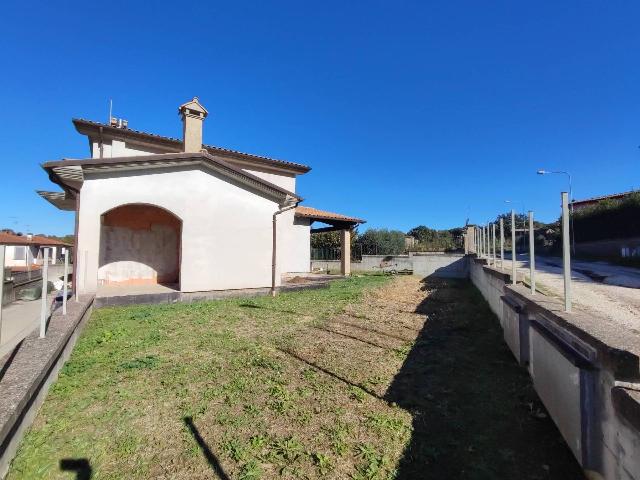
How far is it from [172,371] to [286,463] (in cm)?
248

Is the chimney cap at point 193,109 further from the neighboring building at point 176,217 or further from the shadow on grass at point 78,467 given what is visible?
the shadow on grass at point 78,467

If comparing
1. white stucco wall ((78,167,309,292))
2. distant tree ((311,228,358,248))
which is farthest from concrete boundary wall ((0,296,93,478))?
distant tree ((311,228,358,248))

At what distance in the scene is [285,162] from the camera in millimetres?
21641

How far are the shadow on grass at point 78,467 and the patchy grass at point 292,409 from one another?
1cm

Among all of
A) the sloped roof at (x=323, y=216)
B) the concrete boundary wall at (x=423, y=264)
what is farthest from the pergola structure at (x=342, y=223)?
the concrete boundary wall at (x=423, y=264)

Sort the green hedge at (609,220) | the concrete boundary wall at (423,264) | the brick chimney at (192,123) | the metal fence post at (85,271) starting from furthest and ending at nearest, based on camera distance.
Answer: the green hedge at (609,220) < the concrete boundary wall at (423,264) < the brick chimney at (192,123) < the metal fence post at (85,271)

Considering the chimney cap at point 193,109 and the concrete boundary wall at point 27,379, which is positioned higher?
the chimney cap at point 193,109

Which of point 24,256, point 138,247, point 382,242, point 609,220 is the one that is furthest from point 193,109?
point 609,220

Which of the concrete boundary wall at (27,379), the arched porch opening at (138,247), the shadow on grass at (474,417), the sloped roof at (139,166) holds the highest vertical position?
the sloped roof at (139,166)

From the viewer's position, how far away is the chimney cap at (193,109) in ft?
40.2

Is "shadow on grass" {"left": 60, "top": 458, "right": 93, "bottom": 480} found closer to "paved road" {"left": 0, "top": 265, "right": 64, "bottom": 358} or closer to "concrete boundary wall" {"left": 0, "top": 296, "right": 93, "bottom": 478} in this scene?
"concrete boundary wall" {"left": 0, "top": 296, "right": 93, "bottom": 478}

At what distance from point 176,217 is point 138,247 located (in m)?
2.89

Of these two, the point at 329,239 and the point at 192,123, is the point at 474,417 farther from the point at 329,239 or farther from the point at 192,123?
the point at 329,239

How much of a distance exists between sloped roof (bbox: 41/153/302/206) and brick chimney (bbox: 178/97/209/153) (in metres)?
2.04
